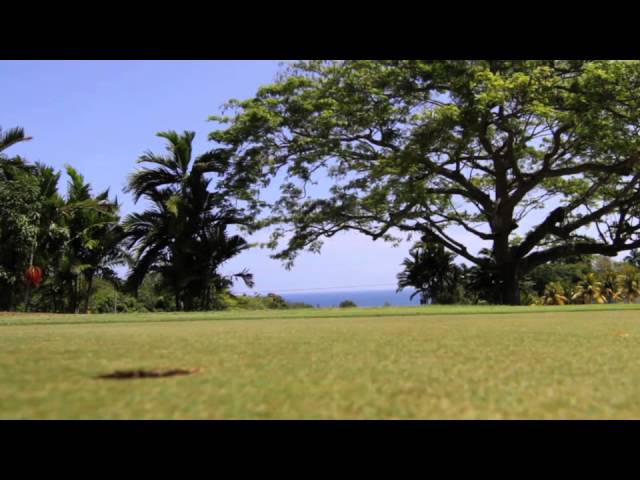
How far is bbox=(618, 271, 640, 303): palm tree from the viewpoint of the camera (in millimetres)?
25625

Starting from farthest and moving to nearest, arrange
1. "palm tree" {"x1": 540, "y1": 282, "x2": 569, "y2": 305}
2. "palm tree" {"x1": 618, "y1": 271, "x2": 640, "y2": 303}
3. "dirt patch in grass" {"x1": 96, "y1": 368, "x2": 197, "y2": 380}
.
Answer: "palm tree" {"x1": 618, "y1": 271, "x2": 640, "y2": 303} < "palm tree" {"x1": 540, "y1": 282, "x2": 569, "y2": 305} < "dirt patch in grass" {"x1": 96, "y1": 368, "x2": 197, "y2": 380}

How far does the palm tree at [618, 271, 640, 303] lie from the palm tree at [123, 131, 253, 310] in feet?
61.3

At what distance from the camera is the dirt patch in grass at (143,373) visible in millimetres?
1571

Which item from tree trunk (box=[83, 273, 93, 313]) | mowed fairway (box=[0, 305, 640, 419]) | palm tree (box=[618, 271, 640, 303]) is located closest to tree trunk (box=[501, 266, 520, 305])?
palm tree (box=[618, 271, 640, 303])

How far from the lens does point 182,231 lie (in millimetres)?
16109

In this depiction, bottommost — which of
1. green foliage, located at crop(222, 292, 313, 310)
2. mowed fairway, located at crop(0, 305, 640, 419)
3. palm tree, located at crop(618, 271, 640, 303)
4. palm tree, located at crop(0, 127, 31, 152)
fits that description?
mowed fairway, located at crop(0, 305, 640, 419)

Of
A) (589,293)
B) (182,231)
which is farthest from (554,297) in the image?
(182,231)

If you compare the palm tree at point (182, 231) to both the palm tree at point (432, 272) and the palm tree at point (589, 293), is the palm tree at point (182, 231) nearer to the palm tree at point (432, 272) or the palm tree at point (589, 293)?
the palm tree at point (432, 272)

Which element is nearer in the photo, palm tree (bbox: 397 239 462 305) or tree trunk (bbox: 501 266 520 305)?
tree trunk (bbox: 501 266 520 305)

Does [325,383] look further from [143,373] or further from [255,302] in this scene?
[255,302]

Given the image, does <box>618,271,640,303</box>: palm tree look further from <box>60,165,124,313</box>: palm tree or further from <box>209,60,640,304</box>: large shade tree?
<box>60,165,124,313</box>: palm tree

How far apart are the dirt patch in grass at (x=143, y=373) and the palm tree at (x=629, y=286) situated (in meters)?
27.9

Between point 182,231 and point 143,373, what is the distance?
586 inches
